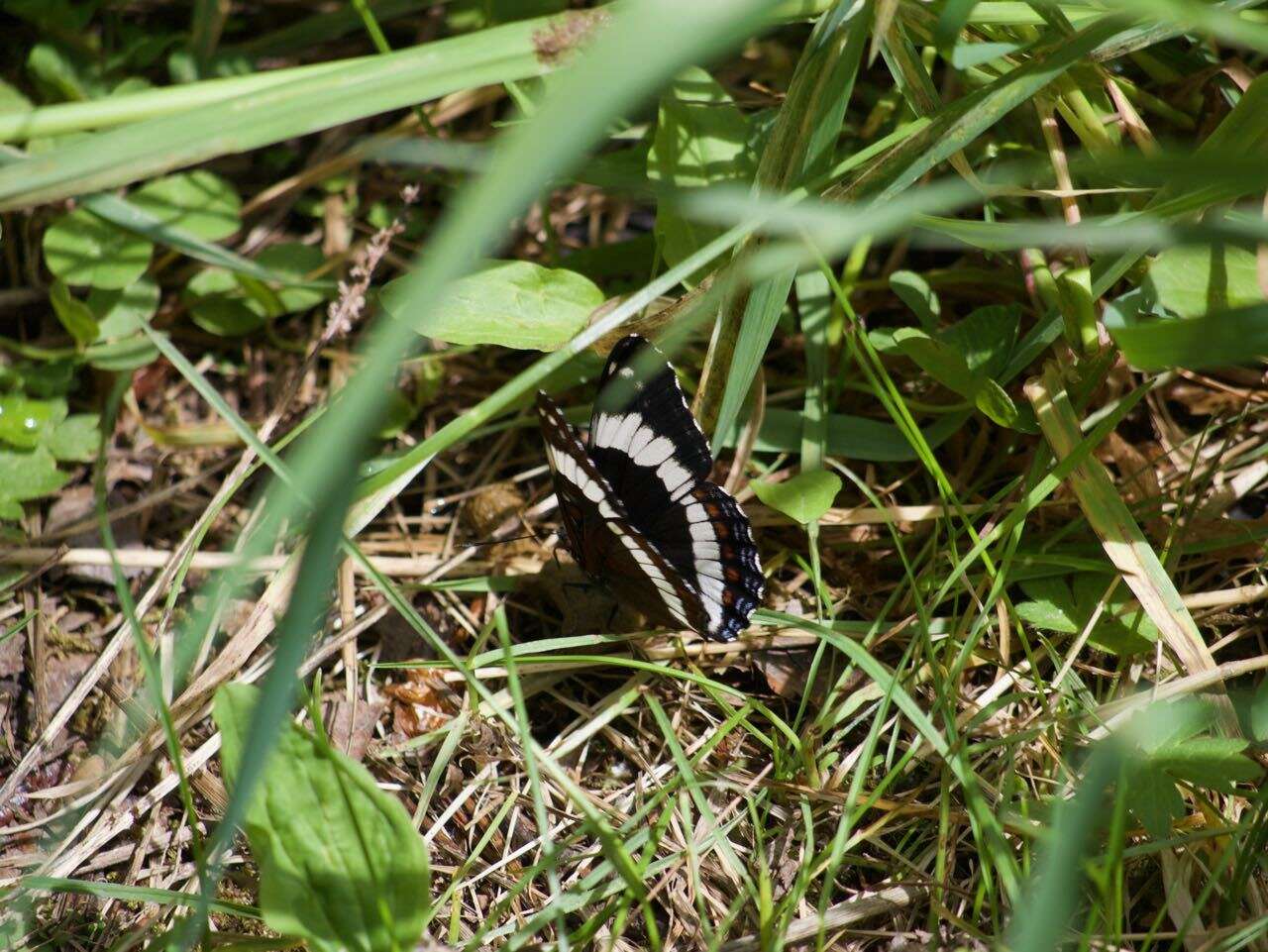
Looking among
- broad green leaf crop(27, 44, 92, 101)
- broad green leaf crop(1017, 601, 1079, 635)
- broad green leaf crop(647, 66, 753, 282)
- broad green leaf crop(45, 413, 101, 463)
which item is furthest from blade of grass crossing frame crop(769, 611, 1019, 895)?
broad green leaf crop(27, 44, 92, 101)

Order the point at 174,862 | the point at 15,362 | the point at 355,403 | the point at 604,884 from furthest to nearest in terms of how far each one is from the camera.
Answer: the point at 15,362 → the point at 174,862 → the point at 604,884 → the point at 355,403

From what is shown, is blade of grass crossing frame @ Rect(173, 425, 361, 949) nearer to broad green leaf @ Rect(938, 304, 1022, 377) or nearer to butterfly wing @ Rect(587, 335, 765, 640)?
butterfly wing @ Rect(587, 335, 765, 640)

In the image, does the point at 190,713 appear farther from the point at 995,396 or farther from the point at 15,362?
the point at 995,396

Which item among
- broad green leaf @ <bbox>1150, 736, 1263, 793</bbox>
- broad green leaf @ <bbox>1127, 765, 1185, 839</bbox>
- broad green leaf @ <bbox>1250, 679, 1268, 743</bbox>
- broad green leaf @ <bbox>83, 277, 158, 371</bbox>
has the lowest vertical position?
broad green leaf @ <bbox>1127, 765, 1185, 839</bbox>

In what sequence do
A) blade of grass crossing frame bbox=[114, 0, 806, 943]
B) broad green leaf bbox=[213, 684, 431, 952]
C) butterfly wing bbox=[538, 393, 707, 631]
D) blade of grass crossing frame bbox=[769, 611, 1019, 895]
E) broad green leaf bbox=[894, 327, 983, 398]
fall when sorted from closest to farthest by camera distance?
blade of grass crossing frame bbox=[114, 0, 806, 943]
broad green leaf bbox=[213, 684, 431, 952]
blade of grass crossing frame bbox=[769, 611, 1019, 895]
butterfly wing bbox=[538, 393, 707, 631]
broad green leaf bbox=[894, 327, 983, 398]

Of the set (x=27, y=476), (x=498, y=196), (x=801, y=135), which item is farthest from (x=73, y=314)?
(x=498, y=196)

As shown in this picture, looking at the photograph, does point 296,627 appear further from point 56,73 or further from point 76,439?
point 56,73

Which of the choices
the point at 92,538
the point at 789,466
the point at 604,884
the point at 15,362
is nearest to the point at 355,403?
the point at 604,884
